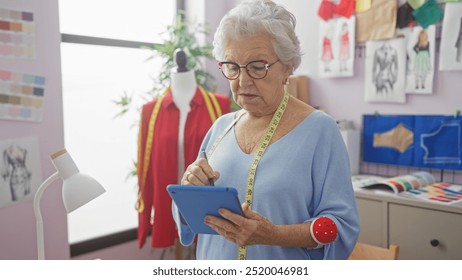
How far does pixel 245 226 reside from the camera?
0.84 metres

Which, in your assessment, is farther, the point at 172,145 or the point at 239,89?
the point at 172,145

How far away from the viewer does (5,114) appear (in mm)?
1889

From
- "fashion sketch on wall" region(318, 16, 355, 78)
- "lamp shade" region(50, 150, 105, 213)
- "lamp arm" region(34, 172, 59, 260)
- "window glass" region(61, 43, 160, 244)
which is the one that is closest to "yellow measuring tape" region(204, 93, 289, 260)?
"lamp shade" region(50, 150, 105, 213)

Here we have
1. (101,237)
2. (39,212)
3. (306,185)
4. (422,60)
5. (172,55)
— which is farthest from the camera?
(101,237)

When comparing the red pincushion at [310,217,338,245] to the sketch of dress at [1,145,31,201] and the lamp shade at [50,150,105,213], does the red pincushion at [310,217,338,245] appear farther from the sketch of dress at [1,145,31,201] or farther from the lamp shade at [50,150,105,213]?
the sketch of dress at [1,145,31,201]

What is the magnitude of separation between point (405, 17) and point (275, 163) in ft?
5.24

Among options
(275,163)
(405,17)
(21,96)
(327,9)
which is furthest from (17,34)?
(405,17)

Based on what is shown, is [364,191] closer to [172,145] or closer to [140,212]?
[172,145]

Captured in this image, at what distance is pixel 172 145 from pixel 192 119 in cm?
14

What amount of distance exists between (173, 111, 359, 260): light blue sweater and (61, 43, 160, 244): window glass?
5.38 ft

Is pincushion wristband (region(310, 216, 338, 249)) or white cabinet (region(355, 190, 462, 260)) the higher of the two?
pincushion wristband (region(310, 216, 338, 249))

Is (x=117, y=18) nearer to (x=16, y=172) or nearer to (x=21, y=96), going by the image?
(x=21, y=96)

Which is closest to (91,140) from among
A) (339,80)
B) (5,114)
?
(5,114)

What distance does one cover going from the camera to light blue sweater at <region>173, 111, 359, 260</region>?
0.93m
